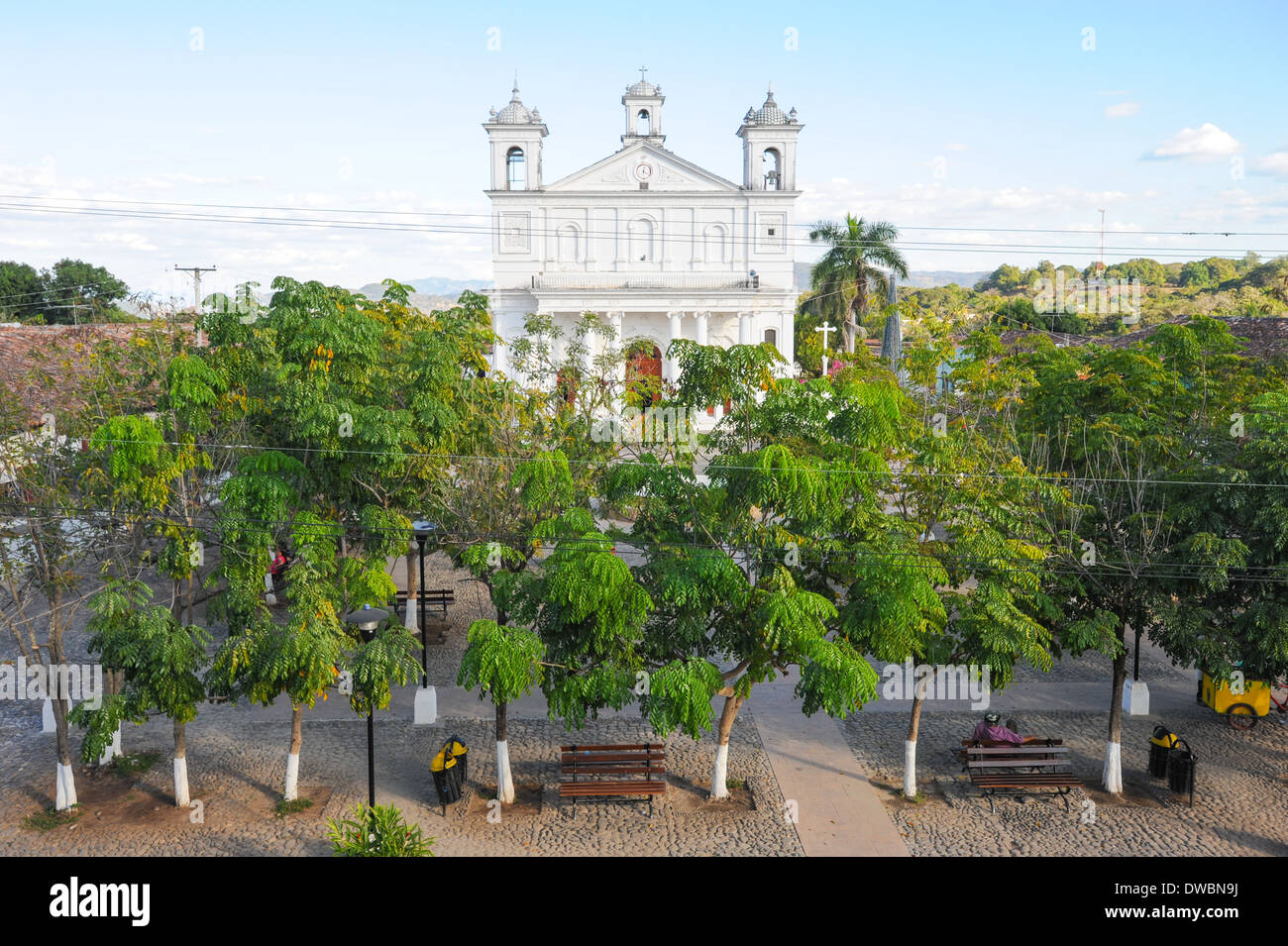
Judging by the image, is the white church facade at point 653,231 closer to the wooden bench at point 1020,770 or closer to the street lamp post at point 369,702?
the street lamp post at point 369,702

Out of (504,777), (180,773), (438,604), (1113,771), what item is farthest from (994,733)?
(438,604)

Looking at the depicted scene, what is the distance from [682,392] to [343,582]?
204 inches

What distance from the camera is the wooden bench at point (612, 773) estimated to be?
539 inches

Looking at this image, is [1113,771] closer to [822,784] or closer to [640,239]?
[822,784]

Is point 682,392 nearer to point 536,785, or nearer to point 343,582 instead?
point 343,582

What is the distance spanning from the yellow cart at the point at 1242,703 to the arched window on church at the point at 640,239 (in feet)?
108

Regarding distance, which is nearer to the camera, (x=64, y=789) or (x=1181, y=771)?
(x=64, y=789)

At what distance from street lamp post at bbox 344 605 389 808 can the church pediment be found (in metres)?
27.8

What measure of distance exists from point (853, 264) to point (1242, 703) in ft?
99.1

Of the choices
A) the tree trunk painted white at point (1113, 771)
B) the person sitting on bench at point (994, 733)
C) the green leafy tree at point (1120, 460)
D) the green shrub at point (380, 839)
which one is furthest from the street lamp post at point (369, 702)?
the tree trunk painted white at point (1113, 771)

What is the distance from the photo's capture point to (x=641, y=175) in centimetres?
4494

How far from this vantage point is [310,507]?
47.8ft

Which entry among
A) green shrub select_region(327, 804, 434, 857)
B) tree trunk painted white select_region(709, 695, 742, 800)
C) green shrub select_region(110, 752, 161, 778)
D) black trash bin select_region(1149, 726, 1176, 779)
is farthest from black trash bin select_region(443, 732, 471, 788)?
black trash bin select_region(1149, 726, 1176, 779)

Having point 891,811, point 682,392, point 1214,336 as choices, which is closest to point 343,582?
point 682,392
